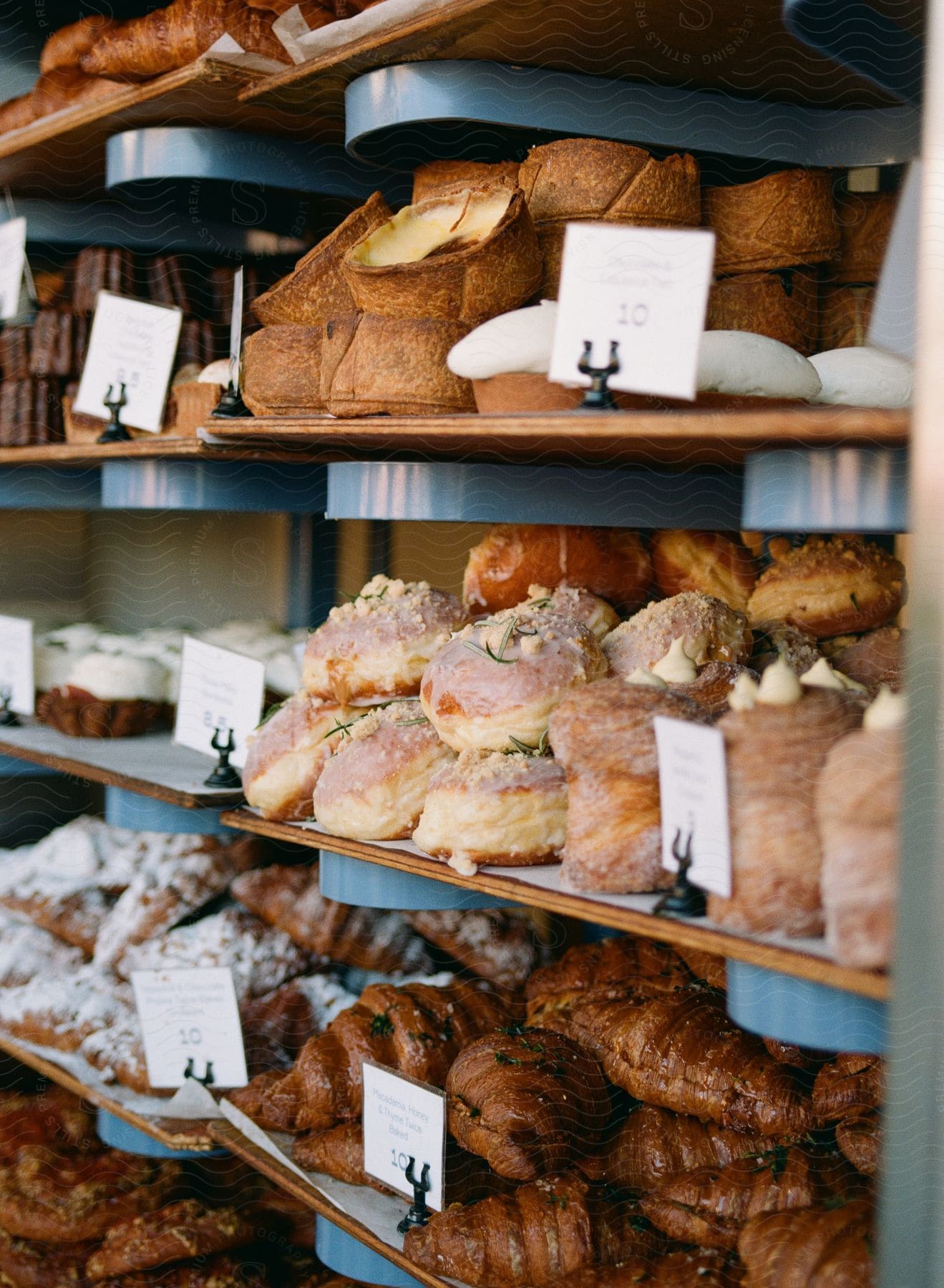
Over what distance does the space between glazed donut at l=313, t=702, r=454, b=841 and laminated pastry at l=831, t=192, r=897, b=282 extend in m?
0.72

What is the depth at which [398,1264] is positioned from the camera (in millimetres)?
1373

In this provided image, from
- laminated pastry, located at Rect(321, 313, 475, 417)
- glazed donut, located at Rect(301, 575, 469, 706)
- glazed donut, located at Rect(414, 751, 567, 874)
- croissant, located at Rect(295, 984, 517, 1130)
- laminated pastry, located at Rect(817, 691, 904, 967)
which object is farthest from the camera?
croissant, located at Rect(295, 984, 517, 1130)

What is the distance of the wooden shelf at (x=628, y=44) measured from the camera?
1268 millimetres

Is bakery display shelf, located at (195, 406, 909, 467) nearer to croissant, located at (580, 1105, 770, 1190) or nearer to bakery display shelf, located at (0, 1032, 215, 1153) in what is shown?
croissant, located at (580, 1105, 770, 1190)

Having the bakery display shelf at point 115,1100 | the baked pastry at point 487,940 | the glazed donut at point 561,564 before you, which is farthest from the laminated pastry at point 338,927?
the glazed donut at point 561,564

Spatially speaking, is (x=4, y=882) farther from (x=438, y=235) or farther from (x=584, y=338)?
Result: (x=584, y=338)

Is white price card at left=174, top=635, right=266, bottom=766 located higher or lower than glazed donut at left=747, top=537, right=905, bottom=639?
lower

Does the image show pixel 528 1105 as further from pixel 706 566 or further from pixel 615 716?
pixel 706 566

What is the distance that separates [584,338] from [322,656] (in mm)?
587

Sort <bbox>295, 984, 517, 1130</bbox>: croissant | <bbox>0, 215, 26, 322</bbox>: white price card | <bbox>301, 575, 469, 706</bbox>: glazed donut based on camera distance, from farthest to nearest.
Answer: <bbox>0, 215, 26, 322</bbox>: white price card, <bbox>295, 984, 517, 1130</bbox>: croissant, <bbox>301, 575, 469, 706</bbox>: glazed donut

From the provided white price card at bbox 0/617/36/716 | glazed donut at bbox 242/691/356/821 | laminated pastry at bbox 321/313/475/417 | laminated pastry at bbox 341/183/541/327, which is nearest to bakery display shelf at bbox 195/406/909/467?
laminated pastry at bbox 321/313/475/417

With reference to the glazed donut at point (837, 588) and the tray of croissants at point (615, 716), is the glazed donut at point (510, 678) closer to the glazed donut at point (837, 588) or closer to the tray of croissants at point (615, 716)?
the tray of croissants at point (615, 716)

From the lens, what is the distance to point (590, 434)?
109cm

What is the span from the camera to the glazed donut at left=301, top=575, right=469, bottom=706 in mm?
1479
